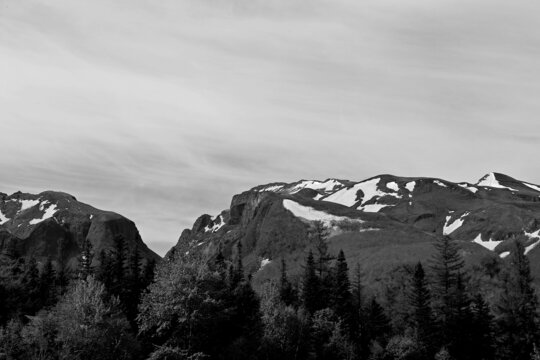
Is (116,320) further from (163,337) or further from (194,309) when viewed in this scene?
(194,309)

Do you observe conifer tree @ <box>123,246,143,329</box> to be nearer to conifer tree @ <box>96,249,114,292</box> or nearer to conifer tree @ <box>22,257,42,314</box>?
conifer tree @ <box>96,249,114,292</box>

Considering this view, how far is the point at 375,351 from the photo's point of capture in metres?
93.6

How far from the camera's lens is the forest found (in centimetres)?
5569

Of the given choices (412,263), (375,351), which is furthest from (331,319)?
(412,263)

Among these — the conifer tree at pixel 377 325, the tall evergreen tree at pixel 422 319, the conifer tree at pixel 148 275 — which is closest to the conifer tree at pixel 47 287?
→ the conifer tree at pixel 148 275

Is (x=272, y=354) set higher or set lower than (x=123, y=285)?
lower

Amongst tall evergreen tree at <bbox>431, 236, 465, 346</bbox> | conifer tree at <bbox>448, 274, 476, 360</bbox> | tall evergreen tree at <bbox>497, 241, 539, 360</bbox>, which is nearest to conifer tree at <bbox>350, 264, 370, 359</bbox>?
tall evergreen tree at <bbox>431, 236, 465, 346</bbox>

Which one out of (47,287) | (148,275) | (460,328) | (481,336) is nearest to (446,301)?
(460,328)

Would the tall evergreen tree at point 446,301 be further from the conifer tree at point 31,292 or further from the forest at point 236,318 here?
the conifer tree at point 31,292

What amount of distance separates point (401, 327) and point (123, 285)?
43112mm

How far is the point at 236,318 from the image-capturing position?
76.4m

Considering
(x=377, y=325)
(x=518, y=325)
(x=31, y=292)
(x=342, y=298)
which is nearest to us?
(x=31, y=292)

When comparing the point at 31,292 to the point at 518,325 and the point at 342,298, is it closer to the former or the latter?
the point at 342,298

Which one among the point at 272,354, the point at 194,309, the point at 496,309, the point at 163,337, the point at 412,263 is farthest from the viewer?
the point at 412,263
